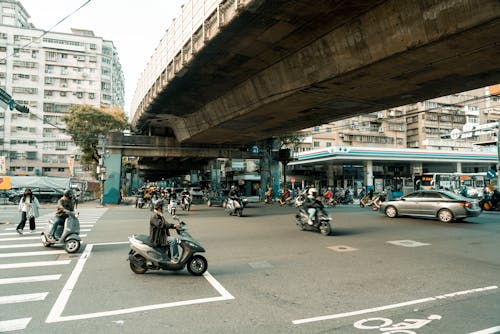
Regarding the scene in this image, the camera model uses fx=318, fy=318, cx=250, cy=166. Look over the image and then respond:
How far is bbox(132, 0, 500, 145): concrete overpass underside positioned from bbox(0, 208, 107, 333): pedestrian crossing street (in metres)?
8.67

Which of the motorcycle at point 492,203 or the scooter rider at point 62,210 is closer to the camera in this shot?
the scooter rider at point 62,210

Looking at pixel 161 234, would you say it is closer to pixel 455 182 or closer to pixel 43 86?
pixel 455 182

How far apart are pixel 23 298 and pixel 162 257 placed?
2369 millimetres

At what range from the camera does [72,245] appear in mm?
9008

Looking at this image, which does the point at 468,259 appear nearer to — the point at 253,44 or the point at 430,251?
the point at 430,251

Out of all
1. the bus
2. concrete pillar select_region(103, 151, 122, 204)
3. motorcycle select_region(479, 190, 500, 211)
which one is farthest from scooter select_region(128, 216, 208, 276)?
the bus

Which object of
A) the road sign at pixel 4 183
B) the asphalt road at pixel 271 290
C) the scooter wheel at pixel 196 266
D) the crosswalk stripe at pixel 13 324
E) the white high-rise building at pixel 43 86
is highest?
the white high-rise building at pixel 43 86

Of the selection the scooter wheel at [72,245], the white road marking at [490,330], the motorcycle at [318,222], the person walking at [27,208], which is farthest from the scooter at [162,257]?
the person walking at [27,208]

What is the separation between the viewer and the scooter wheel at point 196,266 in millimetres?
6723

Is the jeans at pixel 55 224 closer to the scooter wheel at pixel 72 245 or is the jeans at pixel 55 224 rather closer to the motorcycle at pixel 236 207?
the scooter wheel at pixel 72 245

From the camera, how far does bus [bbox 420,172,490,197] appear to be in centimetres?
3303

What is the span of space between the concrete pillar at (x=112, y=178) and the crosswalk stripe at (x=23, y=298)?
26915 mm

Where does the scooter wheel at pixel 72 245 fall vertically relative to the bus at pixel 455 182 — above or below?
below

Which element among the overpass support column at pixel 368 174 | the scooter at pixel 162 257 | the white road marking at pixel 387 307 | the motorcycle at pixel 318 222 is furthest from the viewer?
the overpass support column at pixel 368 174
